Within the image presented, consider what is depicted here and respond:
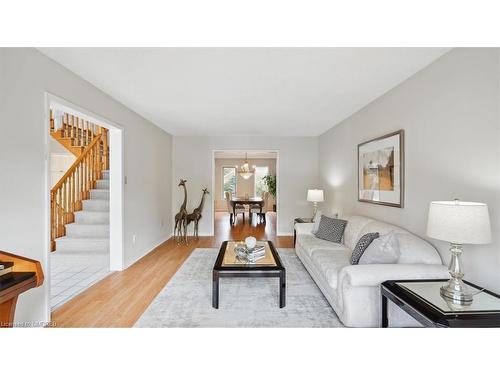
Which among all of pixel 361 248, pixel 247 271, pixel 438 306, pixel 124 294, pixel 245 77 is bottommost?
pixel 124 294

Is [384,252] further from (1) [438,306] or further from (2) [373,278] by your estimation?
(1) [438,306]

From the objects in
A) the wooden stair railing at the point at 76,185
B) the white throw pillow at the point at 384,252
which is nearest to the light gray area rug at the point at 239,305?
the white throw pillow at the point at 384,252

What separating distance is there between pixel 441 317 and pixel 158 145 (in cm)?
478

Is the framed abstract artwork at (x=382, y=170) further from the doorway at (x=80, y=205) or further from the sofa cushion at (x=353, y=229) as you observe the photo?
the doorway at (x=80, y=205)

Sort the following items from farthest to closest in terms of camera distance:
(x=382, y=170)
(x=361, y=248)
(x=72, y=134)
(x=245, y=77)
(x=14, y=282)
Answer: (x=72, y=134), (x=382, y=170), (x=245, y=77), (x=361, y=248), (x=14, y=282)

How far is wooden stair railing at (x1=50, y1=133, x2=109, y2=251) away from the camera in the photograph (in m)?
4.27

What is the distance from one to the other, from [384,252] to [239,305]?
1440mm

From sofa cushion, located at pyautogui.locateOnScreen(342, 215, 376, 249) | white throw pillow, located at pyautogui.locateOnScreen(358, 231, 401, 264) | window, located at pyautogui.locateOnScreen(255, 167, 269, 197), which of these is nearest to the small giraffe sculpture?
sofa cushion, located at pyautogui.locateOnScreen(342, 215, 376, 249)

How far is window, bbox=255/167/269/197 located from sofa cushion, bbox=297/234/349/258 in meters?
7.31

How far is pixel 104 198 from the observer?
4781mm

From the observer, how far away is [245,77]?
2.50 meters

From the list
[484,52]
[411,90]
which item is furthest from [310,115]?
[484,52]

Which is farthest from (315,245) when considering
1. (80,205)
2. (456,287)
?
(80,205)

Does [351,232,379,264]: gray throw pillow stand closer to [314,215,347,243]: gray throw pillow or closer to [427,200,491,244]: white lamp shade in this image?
[427,200,491,244]: white lamp shade
